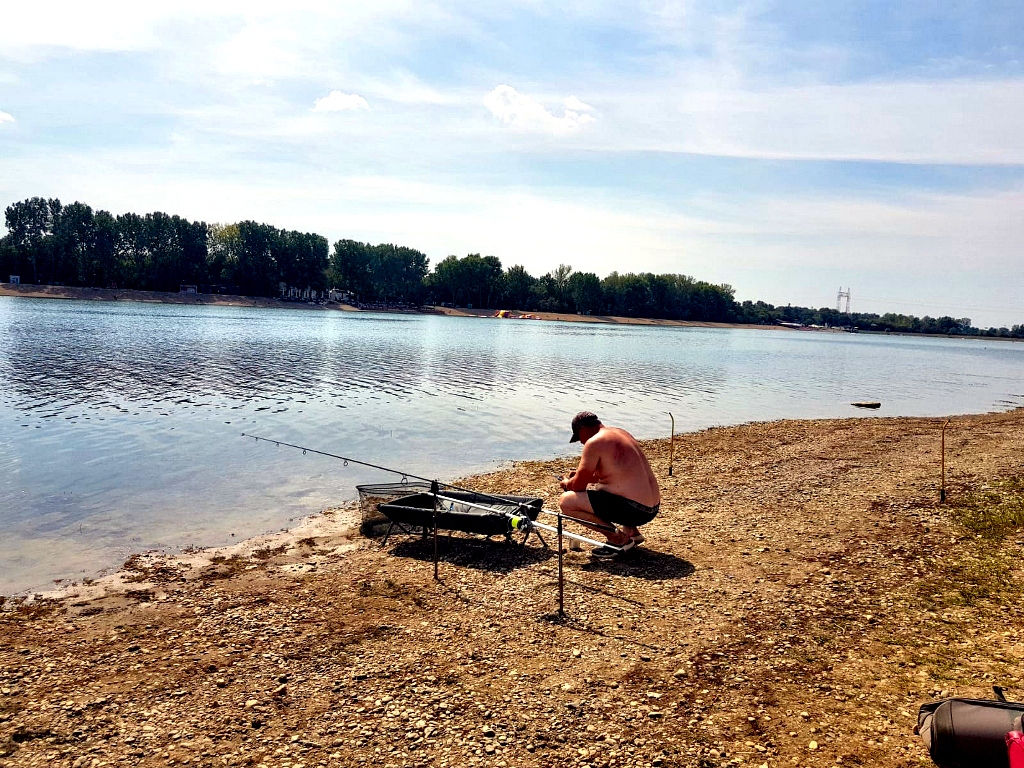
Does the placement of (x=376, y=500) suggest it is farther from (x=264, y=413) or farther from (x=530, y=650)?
(x=264, y=413)

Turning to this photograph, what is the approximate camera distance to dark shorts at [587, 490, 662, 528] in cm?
950

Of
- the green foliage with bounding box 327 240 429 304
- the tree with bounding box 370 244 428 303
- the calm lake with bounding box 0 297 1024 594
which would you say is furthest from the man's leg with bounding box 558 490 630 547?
the tree with bounding box 370 244 428 303

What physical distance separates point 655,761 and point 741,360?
67617 mm

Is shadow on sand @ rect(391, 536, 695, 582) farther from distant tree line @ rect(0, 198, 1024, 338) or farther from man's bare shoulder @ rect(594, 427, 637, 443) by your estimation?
distant tree line @ rect(0, 198, 1024, 338)

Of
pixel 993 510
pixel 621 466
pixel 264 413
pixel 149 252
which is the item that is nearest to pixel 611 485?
pixel 621 466

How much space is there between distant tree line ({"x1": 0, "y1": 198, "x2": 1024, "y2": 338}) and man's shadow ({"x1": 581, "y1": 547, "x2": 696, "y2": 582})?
15001cm

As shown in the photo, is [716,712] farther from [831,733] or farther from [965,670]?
[965,670]

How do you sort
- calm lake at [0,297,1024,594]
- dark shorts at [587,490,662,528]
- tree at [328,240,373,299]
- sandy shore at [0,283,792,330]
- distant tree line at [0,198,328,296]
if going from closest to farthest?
dark shorts at [587,490,662,528]
calm lake at [0,297,1024,594]
sandy shore at [0,283,792,330]
distant tree line at [0,198,328,296]
tree at [328,240,373,299]

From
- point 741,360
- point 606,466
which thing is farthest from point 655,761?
point 741,360

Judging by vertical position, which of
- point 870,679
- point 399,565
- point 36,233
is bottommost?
point 399,565

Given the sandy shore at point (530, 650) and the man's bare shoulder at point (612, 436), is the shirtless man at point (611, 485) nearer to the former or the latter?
the man's bare shoulder at point (612, 436)

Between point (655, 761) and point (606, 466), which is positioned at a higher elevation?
point (606, 466)

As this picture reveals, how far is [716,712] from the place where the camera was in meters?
5.80

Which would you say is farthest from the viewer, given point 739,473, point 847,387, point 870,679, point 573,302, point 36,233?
point 573,302
